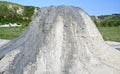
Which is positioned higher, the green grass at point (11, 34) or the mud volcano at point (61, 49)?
the mud volcano at point (61, 49)

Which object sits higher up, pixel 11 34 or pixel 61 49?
pixel 61 49

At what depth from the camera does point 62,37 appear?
938 centimetres

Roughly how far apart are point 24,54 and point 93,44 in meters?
1.68

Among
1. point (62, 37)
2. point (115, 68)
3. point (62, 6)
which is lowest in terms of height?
point (115, 68)

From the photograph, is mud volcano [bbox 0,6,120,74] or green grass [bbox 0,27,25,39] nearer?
mud volcano [bbox 0,6,120,74]

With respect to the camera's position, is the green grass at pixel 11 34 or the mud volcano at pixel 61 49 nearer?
the mud volcano at pixel 61 49

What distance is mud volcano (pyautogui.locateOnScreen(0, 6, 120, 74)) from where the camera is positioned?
8820 millimetres

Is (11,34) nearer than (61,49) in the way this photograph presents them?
No

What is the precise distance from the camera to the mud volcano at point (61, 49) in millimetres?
8820

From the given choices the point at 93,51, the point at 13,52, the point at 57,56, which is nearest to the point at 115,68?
the point at 93,51

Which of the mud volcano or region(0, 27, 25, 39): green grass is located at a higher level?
the mud volcano

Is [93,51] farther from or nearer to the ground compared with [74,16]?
nearer to the ground

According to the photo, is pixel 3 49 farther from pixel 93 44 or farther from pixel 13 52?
pixel 93 44

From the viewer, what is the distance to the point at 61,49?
29.9 ft
